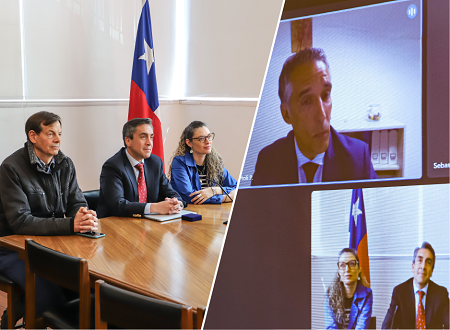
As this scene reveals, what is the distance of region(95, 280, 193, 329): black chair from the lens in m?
0.79

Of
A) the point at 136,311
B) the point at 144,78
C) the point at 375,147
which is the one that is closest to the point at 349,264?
the point at 375,147

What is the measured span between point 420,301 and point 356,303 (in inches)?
2.9

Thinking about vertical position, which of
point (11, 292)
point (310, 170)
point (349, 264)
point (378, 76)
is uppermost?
point (378, 76)

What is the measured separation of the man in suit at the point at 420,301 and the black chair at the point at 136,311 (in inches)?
17.3

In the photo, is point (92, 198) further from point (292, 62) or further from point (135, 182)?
point (292, 62)

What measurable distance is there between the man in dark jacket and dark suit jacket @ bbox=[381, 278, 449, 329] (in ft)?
3.82

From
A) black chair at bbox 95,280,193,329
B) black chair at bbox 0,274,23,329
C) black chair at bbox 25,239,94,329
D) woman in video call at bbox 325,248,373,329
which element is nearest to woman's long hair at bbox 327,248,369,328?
woman in video call at bbox 325,248,373,329

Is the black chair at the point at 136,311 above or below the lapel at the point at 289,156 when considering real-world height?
below

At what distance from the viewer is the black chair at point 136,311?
789 millimetres

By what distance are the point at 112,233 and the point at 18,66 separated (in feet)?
5.21

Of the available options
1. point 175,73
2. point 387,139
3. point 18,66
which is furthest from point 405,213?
point 175,73

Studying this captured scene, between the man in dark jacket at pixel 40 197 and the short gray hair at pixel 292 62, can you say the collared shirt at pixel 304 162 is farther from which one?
the man in dark jacket at pixel 40 197

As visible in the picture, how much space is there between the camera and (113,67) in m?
3.00

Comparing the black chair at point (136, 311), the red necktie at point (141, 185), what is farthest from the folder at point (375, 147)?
the red necktie at point (141, 185)
